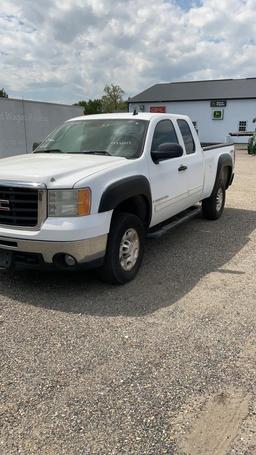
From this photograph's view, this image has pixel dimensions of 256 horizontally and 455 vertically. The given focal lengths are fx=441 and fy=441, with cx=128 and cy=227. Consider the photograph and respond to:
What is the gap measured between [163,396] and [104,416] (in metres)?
0.44

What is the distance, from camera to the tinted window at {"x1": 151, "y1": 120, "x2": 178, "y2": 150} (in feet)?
18.3

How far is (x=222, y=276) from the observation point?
5.20 meters

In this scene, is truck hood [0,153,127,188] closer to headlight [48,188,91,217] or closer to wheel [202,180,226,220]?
headlight [48,188,91,217]

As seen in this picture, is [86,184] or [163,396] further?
[86,184]

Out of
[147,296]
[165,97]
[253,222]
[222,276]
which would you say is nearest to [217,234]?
[253,222]

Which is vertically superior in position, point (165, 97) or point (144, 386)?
point (165, 97)

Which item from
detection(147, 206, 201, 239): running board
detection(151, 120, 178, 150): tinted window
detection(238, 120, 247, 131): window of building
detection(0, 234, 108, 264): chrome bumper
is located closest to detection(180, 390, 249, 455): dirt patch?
detection(0, 234, 108, 264): chrome bumper

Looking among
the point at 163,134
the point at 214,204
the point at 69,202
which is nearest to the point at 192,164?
the point at 163,134

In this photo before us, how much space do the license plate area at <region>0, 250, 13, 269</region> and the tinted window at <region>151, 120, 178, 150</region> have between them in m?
2.20

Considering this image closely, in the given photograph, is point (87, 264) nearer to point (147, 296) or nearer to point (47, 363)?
point (147, 296)

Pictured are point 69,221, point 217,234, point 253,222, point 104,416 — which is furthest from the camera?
point 253,222

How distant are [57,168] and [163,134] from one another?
1.99m

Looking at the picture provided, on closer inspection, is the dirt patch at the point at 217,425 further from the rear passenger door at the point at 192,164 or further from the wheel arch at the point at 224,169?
the wheel arch at the point at 224,169

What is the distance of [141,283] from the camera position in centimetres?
491
